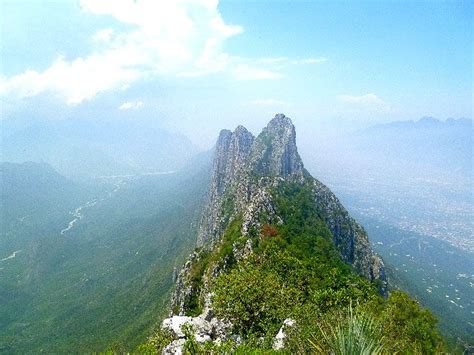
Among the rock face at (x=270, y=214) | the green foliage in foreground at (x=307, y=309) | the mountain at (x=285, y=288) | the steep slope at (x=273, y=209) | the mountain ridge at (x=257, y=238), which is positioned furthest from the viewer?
the steep slope at (x=273, y=209)

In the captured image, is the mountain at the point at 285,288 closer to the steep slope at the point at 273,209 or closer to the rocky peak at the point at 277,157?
the steep slope at the point at 273,209

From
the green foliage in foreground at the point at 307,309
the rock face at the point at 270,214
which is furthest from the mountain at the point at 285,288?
the rock face at the point at 270,214

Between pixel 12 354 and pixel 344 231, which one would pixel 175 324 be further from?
pixel 12 354

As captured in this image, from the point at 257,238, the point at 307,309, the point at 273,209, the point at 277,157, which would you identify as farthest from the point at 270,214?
the point at 277,157

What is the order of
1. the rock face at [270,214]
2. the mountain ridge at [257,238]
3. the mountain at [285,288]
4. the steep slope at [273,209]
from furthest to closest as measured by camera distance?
the steep slope at [273,209] → the rock face at [270,214] → the mountain ridge at [257,238] → the mountain at [285,288]

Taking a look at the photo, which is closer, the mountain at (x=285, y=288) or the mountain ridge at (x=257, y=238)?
the mountain at (x=285, y=288)

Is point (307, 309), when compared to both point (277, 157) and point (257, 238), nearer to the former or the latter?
point (257, 238)

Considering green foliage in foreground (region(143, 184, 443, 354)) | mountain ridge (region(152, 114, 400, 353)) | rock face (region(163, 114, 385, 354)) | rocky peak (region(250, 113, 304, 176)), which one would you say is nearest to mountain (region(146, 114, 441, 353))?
green foliage in foreground (region(143, 184, 443, 354))
